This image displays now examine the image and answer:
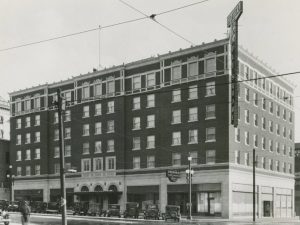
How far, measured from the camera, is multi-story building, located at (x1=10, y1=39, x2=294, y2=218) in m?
53.0

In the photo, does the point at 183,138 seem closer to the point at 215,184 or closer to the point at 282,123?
the point at 215,184

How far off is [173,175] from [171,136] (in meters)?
6.57

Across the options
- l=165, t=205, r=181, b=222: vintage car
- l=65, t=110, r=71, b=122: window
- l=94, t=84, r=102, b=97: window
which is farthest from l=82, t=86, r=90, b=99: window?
l=165, t=205, r=181, b=222: vintage car

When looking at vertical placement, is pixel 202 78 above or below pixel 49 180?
above

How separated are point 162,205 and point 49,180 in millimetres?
20036

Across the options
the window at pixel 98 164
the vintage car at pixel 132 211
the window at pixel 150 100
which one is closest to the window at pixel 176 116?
the window at pixel 150 100

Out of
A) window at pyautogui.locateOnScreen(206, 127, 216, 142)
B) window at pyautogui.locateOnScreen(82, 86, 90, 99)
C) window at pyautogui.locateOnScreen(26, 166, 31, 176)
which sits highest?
window at pyautogui.locateOnScreen(82, 86, 90, 99)

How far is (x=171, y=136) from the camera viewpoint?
56438mm

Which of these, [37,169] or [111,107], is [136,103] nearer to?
[111,107]

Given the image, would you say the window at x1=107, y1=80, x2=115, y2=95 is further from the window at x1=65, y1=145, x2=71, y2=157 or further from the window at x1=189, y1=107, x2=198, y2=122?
the window at x1=189, y1=107, x2=198, y2=122

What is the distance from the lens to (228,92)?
5191 centimetres

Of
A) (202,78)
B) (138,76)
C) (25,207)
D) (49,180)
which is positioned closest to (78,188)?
(49,180)

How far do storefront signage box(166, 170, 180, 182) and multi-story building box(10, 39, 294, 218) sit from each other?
9.48 feet

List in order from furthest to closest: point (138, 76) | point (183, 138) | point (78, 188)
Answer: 1. point (78, 188)
2. point (138, 76)
3. point (183, 138)
